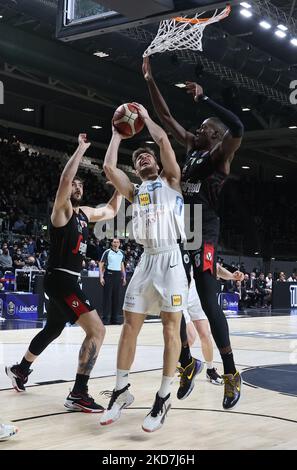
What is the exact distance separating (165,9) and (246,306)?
18.6 meters

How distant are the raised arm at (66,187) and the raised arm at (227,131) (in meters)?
0.98

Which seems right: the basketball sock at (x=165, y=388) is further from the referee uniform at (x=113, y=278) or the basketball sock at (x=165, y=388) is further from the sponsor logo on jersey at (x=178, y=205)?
the referee uniform at (x=113, y=278)

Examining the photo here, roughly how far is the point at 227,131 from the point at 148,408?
7.49 feet

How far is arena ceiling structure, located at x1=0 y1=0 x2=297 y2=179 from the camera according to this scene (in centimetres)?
1597

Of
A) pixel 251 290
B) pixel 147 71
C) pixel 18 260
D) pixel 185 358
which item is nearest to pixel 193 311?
pixel 185 358

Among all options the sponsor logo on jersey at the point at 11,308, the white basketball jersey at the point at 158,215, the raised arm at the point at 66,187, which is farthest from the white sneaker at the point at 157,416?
the sponsor logo on jersey at the point at 11,308

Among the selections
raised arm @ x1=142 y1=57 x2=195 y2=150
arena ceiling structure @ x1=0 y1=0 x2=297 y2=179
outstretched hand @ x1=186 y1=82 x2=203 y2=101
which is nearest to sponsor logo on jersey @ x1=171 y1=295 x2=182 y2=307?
raised arm @ x1=142 y1=57 x2=195 y2=150

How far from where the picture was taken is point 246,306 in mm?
22953

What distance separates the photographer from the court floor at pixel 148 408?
4.02 m

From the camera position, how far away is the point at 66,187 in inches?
199

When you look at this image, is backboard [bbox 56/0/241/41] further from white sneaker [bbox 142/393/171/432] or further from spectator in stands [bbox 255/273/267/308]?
spectator in stands [bbox 255/273/267/308]

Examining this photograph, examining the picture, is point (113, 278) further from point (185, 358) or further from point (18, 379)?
point (185, 358)
